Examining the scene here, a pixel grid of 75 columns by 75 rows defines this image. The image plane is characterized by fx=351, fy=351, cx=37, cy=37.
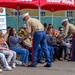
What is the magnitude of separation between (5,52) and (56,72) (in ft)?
6.00

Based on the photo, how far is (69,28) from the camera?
46.8 ft

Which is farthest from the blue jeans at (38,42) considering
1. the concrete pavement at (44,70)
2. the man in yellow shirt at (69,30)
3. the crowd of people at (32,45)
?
the man in yellow shirt at (69,30)

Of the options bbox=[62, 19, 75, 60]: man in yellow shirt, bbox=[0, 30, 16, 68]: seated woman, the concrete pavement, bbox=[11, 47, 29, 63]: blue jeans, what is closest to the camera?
the concrete pavement

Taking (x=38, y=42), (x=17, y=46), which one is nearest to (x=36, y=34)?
(x=38, y=42)

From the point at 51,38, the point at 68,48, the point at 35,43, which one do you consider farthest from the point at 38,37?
the point at 68,48

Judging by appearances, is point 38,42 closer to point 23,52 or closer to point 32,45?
point 32,45

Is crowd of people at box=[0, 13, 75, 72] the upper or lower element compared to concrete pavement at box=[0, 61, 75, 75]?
upper

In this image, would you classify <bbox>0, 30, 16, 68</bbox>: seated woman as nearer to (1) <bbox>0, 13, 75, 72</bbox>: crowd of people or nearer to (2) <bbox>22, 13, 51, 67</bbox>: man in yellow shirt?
(1) <bbox>0, 13, 75, 72</bbox>: crowd of people

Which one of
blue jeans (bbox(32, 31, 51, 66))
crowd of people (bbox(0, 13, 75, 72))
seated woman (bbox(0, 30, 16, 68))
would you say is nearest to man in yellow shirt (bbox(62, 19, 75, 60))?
crowd of people (bbox(0, 13, 75, 72))

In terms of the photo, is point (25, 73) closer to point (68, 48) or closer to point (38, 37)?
point (38, 37)

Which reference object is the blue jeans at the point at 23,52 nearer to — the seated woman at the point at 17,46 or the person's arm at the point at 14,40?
the seated woman at the point at 17,46

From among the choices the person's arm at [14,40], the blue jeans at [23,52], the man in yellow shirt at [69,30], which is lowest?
the blue jeans at [23,52]

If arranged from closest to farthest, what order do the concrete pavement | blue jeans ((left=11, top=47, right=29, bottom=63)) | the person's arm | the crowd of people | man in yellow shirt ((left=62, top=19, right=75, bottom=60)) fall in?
1. the concrete pavement
2. the crowd of people
3. the person's arm
4. blue jeans ((left=11, top=47, right=29, bottom=63))
5. man in yellow shirt ((left=62, top=19, right=75, bottom=60))

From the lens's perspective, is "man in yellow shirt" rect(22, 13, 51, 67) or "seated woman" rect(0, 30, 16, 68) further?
"man in yellow shirt" rect(22, 13, 51, 67)
